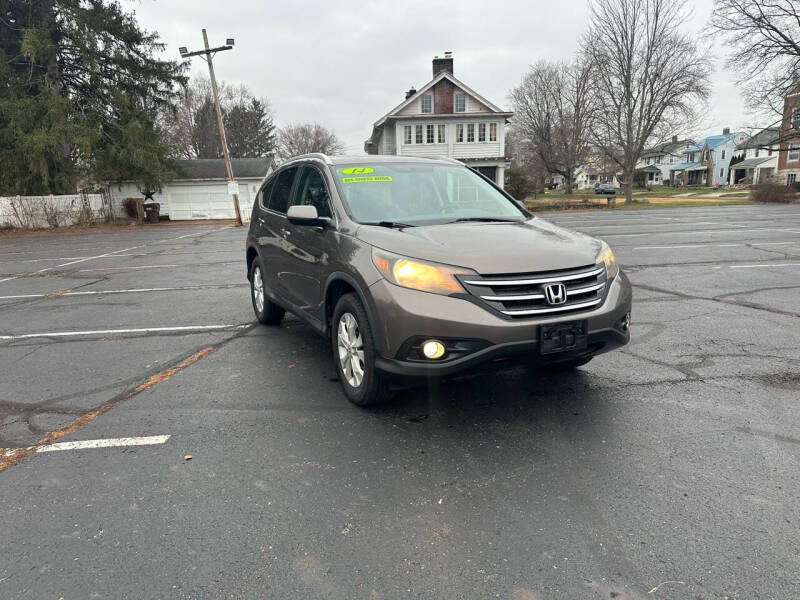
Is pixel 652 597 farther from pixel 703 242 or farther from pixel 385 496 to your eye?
pixel 703 242

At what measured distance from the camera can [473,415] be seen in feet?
12.2

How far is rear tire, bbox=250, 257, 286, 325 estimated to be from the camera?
20.4 ft

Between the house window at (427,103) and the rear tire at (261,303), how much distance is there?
35.3m

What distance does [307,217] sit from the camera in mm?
4184

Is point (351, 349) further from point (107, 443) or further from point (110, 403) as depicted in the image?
point (110, 403)

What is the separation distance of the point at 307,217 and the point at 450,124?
123 feet

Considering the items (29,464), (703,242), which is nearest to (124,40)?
(703,242)

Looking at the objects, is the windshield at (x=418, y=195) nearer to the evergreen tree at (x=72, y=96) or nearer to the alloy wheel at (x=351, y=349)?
the alloy wheel at (x=351, y=349)

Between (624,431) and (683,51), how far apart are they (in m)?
45.1

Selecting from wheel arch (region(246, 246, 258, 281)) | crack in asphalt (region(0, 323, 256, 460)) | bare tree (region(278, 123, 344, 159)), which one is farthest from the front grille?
bare tree (region(278, 123, 344, 159))

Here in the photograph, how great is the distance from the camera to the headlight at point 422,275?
3270mm

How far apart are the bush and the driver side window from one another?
4057 centimetres

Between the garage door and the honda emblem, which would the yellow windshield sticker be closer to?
the honda emblem

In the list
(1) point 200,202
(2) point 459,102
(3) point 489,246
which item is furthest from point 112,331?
(2) point 459,102
